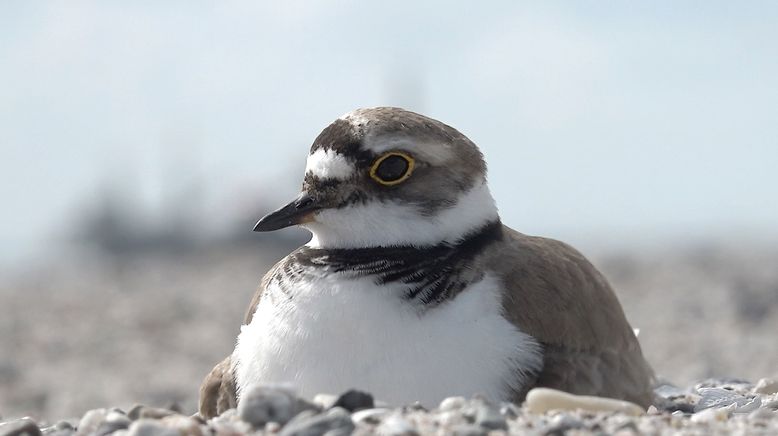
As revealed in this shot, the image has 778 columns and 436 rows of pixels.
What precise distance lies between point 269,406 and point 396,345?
63 cm

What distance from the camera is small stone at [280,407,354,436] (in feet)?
11.9

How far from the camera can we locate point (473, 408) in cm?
383

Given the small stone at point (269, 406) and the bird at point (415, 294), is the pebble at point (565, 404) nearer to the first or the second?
the bird at point (415, 294)

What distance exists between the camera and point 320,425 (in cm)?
363

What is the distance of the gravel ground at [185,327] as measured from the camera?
10.0 metres

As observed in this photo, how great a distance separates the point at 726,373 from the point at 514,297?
5554 millimetres

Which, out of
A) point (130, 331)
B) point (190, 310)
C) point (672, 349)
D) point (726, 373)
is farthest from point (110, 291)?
point (726, 373)

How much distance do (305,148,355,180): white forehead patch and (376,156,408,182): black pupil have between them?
112 mm

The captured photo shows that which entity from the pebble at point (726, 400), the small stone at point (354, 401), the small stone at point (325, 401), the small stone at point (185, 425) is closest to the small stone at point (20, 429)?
the small stone at point (185, 425)

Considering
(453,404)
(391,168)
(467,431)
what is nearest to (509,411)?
(453,404)

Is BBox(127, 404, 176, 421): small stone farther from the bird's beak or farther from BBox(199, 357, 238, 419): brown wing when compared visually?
the bird's beak

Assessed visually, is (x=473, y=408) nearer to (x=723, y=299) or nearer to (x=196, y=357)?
(x=196, y=357)

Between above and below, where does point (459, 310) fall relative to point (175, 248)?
below

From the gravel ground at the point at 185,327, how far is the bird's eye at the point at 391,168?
1.26m
